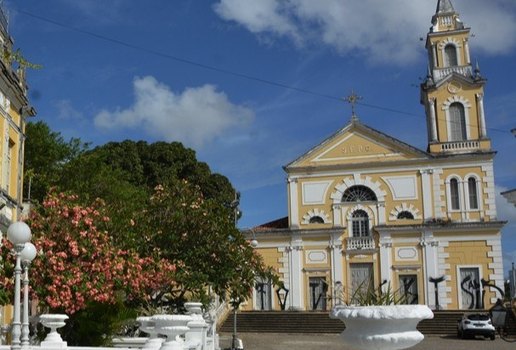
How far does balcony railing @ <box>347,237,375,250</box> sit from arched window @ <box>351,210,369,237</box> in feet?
1.48

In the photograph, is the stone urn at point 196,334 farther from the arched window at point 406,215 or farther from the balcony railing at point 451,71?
the balcony railing at point 451,71

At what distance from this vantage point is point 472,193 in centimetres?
3725

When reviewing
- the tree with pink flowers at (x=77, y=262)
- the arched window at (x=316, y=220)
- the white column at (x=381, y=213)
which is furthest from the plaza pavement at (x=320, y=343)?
the white column at (x=381, y=213)

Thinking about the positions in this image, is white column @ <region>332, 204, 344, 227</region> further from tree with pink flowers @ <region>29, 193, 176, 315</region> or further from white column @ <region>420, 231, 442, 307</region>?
tree with pink flowers @ <region>29, 193, 176, 315</region>

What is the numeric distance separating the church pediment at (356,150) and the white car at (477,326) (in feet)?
40.3

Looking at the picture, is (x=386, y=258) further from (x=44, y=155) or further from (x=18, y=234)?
(x=18, y=234)

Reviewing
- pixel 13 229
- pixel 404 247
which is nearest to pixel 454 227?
pixel 404 247

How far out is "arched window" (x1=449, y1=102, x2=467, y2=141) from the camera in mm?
38219

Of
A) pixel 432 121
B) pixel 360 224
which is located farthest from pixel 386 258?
pixel 432 121

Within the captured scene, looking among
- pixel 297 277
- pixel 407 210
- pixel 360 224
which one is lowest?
pixel 297 277

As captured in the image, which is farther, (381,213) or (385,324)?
(381,213)

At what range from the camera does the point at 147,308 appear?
18031 millimetres

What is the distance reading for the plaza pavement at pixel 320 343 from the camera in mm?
23672

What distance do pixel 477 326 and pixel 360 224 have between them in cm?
1207
